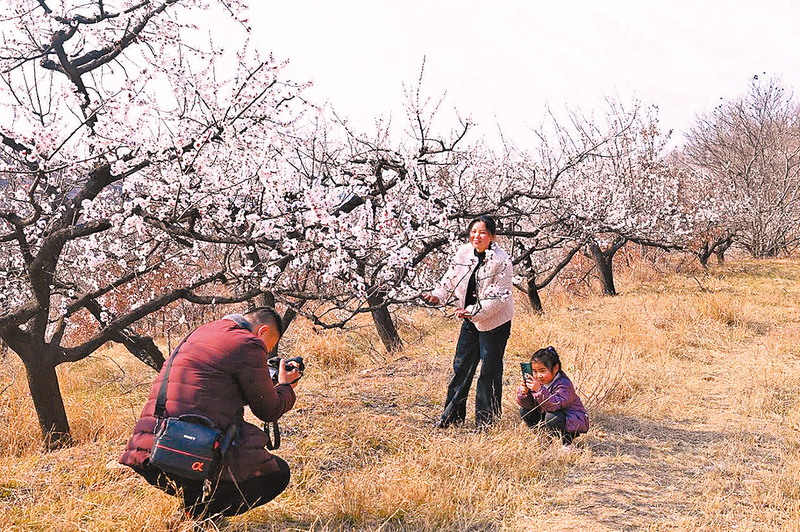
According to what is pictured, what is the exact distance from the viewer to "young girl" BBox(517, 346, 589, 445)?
4.09 meters

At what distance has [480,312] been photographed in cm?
411

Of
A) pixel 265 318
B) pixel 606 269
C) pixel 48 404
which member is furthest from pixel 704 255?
pixel 48 404

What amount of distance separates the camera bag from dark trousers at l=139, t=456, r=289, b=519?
0.19 meters

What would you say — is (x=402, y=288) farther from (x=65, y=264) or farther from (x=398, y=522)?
(x=65, y=264)

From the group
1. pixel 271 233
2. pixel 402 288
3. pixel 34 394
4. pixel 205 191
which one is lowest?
pixel 34 394

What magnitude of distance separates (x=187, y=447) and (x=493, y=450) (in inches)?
81.7

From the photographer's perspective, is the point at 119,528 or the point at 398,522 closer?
the point at 119,528

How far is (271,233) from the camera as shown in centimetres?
445

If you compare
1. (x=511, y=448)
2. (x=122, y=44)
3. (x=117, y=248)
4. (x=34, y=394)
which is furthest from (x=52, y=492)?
(x=122, y=44)

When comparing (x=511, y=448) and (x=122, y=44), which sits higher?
(x=122, y=44)

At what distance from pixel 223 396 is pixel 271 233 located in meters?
2.06

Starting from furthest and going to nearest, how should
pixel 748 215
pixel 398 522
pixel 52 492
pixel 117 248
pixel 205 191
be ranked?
pixel 748 215 < pixel 117 248 < pixel 205 191 < pixel 52 492 < pixel 398 522

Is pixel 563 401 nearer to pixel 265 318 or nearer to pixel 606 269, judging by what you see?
pixel 265 318

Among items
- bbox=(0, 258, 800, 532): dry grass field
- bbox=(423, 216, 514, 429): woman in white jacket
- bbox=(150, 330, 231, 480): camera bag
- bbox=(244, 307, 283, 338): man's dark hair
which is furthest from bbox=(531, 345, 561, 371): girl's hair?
bbox=(150, 330, 231, 480): camera bag
